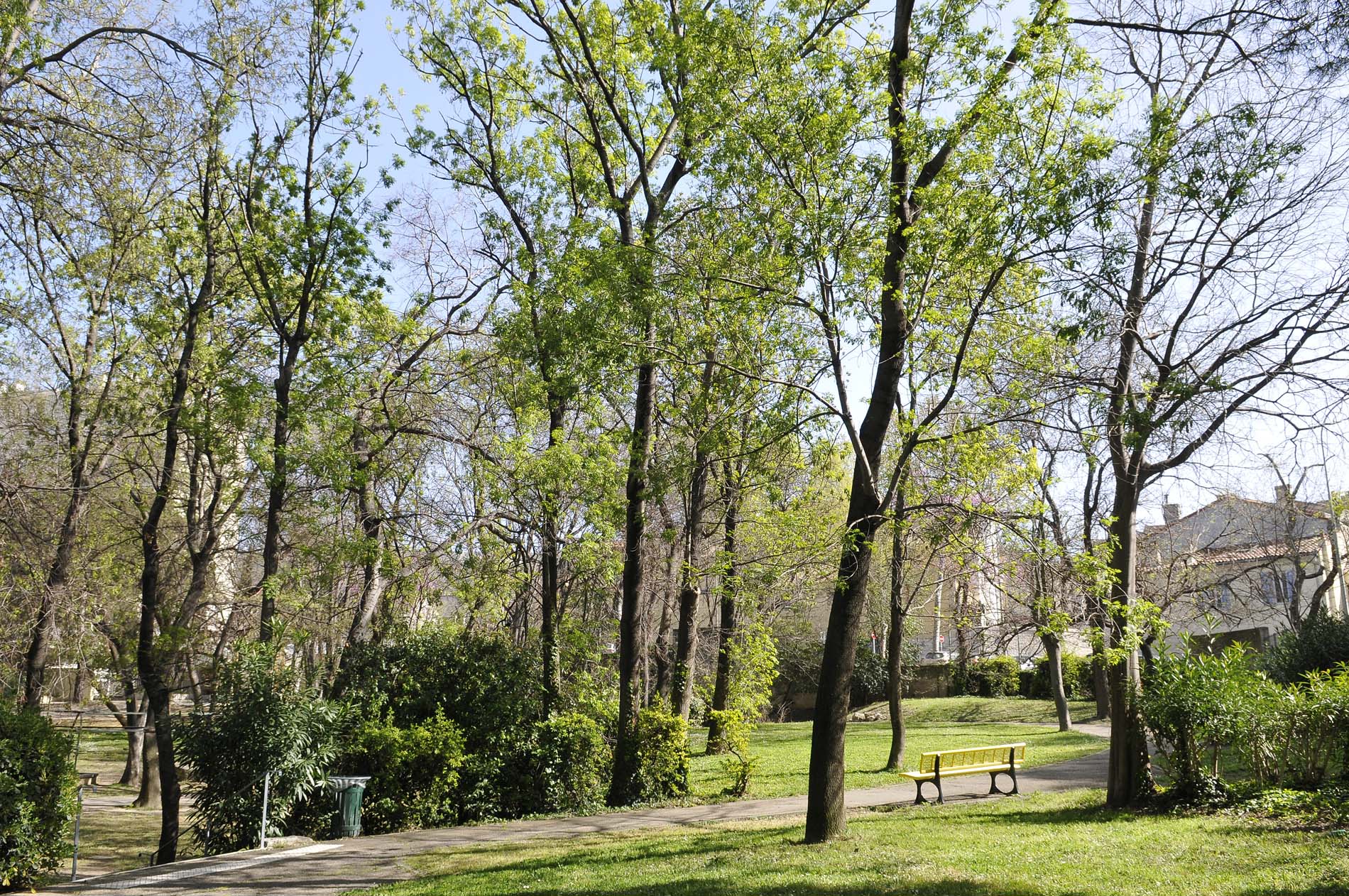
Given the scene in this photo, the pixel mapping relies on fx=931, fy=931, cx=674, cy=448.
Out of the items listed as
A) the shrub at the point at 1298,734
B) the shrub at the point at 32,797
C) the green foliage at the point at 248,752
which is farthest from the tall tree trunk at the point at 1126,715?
the shrub at the point at 32,797

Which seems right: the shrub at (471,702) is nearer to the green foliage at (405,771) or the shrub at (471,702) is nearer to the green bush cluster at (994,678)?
the green foliage at (405,771)

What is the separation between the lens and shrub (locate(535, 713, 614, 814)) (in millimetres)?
16781

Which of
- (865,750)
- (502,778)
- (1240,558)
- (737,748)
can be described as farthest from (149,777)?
(1240,558)

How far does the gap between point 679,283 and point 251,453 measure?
27.0 ft

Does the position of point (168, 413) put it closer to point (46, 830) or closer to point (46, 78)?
point (46, 78)

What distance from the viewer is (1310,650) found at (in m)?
19.4

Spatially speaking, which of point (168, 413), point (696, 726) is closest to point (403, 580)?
point (168, 413)

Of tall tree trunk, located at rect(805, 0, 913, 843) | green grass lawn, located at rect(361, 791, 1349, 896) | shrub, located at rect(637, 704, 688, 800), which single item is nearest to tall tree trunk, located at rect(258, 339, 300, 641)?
green grass lawn, located at rect(361, 791, 1349, 896)

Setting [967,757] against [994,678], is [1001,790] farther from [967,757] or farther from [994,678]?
[994,678]

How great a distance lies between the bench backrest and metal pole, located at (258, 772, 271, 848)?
31.4 feet

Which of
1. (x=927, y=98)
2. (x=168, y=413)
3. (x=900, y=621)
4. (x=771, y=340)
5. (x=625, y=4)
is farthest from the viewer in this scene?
(x=900, y=621)

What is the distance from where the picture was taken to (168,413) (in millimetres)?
17938

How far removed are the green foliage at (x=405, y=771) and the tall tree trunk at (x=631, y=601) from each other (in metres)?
2.82

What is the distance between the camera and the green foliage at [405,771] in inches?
591
